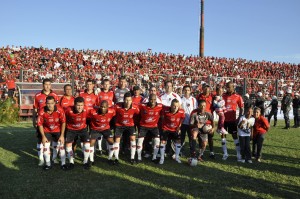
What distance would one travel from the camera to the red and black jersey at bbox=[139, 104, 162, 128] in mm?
8109

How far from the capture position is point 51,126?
744 centimetres

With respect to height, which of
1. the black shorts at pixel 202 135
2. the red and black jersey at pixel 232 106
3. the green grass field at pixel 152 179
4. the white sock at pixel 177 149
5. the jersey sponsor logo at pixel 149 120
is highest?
the red and black jersey at pixel 232 106

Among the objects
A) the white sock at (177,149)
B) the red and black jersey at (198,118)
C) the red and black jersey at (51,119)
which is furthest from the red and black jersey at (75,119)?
the red and black jersey at (198,118)

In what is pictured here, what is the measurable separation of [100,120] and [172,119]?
1.84 metres

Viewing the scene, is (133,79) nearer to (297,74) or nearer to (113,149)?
(113,149)

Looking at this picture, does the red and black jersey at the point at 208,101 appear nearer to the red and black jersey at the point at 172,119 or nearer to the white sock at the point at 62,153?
the red and black jersey at the point at 172,119

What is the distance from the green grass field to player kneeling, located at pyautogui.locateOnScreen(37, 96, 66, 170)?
38 cm

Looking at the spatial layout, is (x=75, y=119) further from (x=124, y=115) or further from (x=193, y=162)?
(x=193, y=162)

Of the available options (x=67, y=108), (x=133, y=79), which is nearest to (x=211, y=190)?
(x=67, y=108)

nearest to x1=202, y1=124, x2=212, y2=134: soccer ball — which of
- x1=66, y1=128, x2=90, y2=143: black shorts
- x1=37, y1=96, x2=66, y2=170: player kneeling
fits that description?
x1=66, y1=128, x2=90, y2=143: black shorts

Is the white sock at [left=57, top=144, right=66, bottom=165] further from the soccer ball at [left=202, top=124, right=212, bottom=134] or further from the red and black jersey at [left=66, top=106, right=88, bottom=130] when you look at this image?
the soccer ball at [left=202, top=124, right=212, bottom=134]

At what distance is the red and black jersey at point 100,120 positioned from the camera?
783cm

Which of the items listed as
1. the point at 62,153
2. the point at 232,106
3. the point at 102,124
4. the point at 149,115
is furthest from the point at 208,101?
the point at 62,153

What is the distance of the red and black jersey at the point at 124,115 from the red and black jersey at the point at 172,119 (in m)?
0.84
